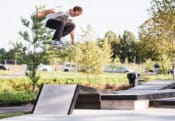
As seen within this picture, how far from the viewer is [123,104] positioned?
49.5 ft

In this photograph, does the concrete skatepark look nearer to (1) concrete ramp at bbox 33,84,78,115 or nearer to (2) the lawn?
(1) concrete ramp at bbox 33,84,78,115

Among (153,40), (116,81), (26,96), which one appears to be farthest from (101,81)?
(26,96)

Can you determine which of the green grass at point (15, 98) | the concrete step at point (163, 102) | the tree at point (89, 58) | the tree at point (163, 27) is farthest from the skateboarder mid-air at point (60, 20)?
the tree at point (89, 58)

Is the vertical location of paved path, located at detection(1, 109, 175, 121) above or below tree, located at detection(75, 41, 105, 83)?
below

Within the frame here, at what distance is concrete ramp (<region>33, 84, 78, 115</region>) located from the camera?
13.4 m

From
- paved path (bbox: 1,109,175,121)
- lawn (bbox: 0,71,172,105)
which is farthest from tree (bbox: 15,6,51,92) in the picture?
paved path (bbox: 1,109,175,121)

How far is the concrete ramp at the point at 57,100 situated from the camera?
1344 cm

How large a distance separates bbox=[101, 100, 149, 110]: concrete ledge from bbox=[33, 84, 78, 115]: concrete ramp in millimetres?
1861

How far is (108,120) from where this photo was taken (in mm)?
11805

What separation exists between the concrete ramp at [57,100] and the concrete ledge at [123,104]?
1861mm

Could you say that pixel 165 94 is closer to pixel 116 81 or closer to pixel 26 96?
pixel 26 96

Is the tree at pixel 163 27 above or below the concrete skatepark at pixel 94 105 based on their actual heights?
Answer: above

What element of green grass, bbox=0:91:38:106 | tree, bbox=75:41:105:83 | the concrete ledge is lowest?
green grass, bbox=0:91:38:106

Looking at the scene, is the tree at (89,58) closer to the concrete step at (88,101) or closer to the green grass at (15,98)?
the green grass at (15,98)
